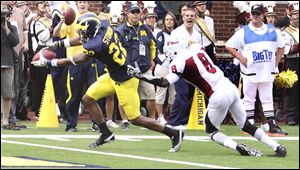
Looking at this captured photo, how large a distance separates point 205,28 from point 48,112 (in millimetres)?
3087

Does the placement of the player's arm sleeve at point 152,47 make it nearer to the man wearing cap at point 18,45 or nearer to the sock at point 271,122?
the sock at point 271,122

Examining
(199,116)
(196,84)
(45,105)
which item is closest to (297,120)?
(199,116)

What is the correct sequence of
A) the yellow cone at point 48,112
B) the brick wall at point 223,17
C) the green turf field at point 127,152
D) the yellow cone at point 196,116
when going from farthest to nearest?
the brick wall at point 223,17 → the yellow cone at point 48,112 → the yellow cone at point 196,116 → the green turf field at point 127,152

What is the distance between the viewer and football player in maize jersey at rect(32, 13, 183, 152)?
13.7 meters

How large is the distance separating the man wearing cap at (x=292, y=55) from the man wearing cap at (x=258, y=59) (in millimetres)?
2642

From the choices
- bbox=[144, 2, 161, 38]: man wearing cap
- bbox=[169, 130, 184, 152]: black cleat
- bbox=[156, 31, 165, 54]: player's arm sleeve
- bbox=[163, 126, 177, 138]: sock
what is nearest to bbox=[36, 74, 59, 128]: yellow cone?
bbox=[156, 31, 165, 54]: player's arm sleeve

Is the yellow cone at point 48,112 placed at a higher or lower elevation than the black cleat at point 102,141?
lower

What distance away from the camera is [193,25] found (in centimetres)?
1805

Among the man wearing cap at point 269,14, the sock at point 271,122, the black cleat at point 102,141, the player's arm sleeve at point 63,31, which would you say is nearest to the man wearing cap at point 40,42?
the player's arm sleeve at point 63,31

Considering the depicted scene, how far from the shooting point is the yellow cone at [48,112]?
59.5 ft

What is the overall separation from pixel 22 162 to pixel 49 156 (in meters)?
1.13

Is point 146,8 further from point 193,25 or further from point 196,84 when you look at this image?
point 196,84

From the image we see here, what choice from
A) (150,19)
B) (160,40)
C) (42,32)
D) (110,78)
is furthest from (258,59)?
(42,32)

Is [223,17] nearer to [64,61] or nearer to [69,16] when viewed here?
[69,16]
